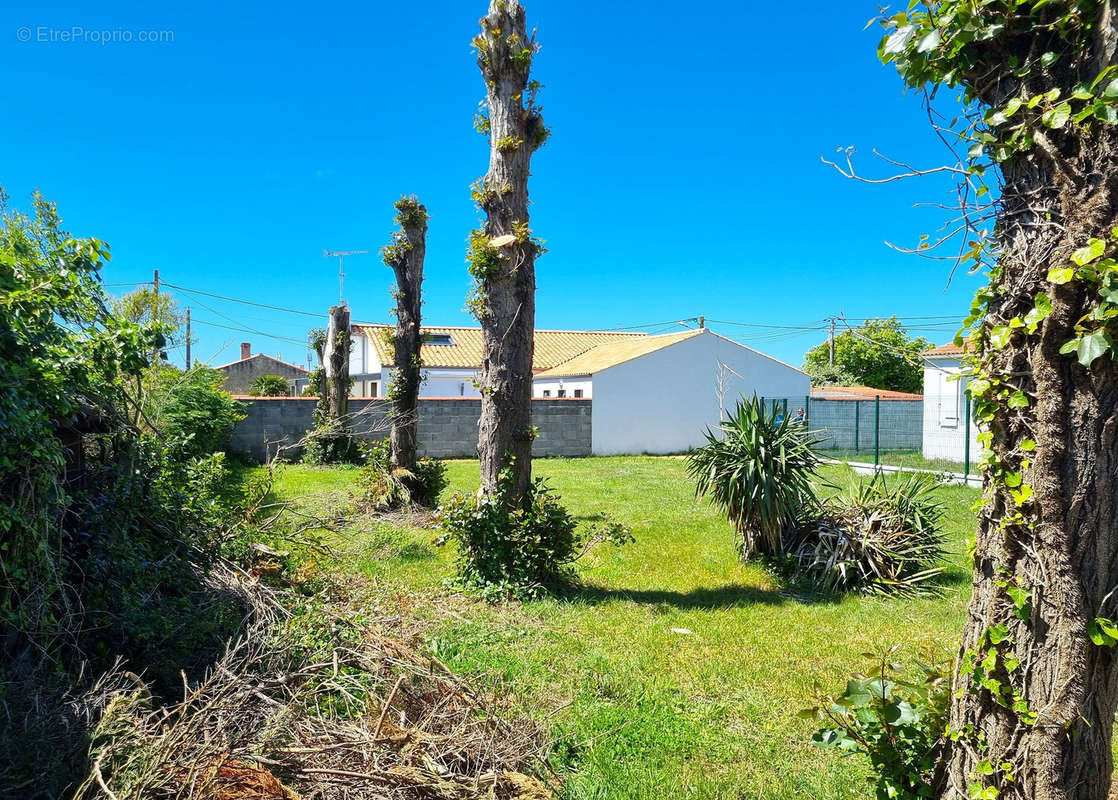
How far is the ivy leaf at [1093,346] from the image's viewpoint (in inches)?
73.0

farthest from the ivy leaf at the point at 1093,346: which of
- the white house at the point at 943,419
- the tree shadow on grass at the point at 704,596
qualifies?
the white house at the point at 943,419

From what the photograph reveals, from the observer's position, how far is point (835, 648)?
4.81 metres

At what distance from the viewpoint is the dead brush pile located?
259 centimetres

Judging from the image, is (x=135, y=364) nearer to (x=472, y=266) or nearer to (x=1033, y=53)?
(x=472, y=266)

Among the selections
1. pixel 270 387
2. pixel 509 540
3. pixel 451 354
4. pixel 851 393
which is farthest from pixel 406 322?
pixel 851 393

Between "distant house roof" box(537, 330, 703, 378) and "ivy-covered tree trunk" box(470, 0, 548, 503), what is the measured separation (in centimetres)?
1434

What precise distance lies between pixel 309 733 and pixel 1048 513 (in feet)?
9.95

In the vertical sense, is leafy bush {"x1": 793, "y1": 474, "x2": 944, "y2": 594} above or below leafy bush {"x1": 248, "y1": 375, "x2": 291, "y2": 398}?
below

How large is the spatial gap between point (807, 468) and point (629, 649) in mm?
3131

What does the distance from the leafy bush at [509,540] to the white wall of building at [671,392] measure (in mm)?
13860

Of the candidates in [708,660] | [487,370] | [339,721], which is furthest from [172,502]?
[708,660]

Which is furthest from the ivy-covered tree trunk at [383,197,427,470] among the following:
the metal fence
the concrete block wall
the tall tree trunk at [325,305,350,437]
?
the concrete block wall

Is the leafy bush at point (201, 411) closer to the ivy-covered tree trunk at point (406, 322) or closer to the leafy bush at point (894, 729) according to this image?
the ivy-covered tree trunk at point (406, 322)

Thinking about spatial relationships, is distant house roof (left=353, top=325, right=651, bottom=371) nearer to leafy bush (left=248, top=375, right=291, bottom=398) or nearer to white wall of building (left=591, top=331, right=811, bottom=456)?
leafy bush (left=248, top=375, right=291, bottom=398)
